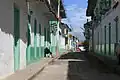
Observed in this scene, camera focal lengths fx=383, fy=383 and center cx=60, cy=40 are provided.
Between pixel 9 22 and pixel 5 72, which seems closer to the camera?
pixel 5 72

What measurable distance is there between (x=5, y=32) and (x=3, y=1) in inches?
50.7

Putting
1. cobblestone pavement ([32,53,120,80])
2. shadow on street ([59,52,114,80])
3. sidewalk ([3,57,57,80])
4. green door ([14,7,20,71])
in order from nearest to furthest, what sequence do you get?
sidewalk ([3,57,57,80]) < cobblestone pavement ([32,53,120,80]) < shadow on street ([59,52,114,80]) < green door ([14,7,20,71])

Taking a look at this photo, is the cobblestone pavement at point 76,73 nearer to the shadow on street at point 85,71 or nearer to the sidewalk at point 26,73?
the shadow on street at point 85,71

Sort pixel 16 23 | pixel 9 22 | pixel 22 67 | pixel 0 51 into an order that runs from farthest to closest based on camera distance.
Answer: pixel 22 67
pixel 16 23
pixel 9 22
pixel 0 51

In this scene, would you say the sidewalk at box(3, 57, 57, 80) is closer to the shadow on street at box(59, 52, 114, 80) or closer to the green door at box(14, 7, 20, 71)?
the green door at box(14, 7, 20, 71)

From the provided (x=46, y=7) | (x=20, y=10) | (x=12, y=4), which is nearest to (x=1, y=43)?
(x=12, y=4)

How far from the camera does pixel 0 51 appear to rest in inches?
590

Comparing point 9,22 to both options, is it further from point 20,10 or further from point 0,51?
point 20,10

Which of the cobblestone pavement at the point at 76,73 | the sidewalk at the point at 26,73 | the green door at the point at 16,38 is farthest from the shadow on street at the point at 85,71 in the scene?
the green door at the point at 16,38

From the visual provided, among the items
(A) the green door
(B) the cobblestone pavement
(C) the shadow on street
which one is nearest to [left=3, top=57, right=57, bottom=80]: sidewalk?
(B) the cobblestone pavement

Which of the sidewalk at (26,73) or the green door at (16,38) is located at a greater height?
the green door at (16,38)

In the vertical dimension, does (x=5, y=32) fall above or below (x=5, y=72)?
above

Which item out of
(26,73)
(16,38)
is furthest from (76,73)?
(16,38)

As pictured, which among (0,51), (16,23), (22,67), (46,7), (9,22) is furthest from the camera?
(46,7)
